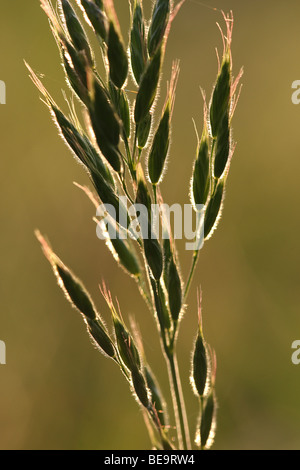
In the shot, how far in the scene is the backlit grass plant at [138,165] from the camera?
3.42 feet

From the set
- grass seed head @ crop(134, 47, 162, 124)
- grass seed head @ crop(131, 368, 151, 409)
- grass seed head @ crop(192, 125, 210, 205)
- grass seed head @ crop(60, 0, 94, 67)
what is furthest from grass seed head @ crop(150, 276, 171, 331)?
grass seed head @ crop(60, 0, 94, 67)

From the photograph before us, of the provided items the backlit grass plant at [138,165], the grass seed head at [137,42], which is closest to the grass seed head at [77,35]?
the backlit grass plant at [138,165]

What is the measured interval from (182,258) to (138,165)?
5.82 feet

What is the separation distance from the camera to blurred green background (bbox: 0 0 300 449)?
2.42m

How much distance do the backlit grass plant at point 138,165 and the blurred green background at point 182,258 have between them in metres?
1.30

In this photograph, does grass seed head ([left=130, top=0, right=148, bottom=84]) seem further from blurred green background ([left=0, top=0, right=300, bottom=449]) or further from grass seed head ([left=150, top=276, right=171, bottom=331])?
blurred green background ([left=0, top=0, right=300, bottom=449])

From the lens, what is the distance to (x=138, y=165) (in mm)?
1101

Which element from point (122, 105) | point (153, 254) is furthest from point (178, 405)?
point (122, 105)

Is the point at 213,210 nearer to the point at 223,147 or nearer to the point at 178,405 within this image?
the point at 223,147

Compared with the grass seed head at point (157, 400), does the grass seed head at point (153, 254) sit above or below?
above

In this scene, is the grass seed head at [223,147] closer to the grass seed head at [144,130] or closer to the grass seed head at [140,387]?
the grass seed head at [144,130]
